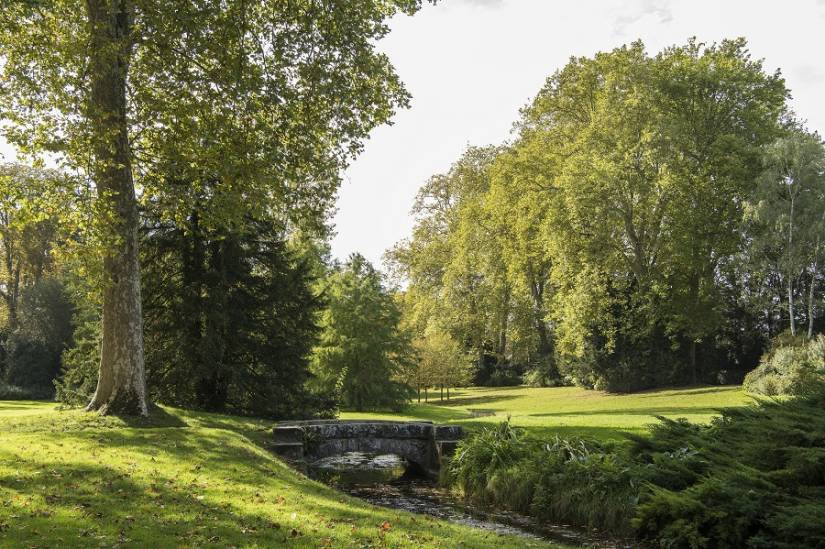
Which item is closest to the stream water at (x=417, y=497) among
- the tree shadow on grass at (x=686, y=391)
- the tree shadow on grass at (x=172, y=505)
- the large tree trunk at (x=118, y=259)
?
the tree shadow on grass at (x=172, y=505)

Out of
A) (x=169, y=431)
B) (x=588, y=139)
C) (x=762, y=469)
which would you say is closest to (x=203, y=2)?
(x=169, y=431)

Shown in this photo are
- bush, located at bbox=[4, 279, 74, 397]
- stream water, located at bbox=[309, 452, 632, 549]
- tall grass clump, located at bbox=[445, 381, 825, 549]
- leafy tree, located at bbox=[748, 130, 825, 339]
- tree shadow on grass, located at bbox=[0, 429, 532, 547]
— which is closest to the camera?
tree shadow on grass, located at bbox=[0, 429, 532, 547]

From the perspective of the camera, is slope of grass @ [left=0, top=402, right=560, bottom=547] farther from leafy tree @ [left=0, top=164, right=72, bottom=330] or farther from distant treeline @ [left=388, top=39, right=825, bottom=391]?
leafy tree @ [left=0, top=164, right=72, bottom=330]

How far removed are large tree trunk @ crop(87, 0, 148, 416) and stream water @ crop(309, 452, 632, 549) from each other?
4.64 m

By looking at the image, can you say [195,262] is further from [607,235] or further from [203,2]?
[607,235]

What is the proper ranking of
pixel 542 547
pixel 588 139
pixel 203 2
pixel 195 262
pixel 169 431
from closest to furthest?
1. pixel 542 547
2. pixel 169 431
3. pixel 203 2
4. pixel 195 262
5. pixel 588 139

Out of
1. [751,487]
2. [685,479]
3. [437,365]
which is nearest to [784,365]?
[437,365]

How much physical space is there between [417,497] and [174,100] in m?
10.9

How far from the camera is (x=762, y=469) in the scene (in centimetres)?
960

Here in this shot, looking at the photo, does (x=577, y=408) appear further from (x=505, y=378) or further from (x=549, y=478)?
(x=505, y=378)

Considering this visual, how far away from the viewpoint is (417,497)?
Answer: 14.0m

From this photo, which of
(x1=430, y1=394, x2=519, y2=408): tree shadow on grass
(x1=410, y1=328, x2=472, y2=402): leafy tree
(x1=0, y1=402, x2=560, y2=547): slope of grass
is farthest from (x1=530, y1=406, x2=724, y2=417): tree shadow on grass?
(x1=0, y1=402, x2=560, y2=547): slope of grass

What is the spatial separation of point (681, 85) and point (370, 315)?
2080 centimetres

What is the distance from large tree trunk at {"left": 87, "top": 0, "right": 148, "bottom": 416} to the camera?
14363mm
